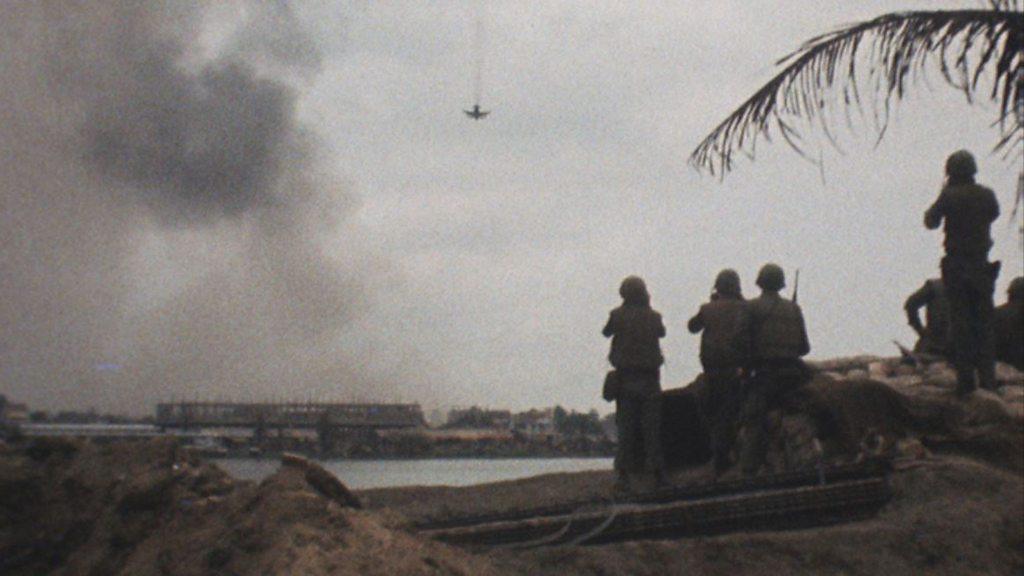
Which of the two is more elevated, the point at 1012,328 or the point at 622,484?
the point at 1012,328

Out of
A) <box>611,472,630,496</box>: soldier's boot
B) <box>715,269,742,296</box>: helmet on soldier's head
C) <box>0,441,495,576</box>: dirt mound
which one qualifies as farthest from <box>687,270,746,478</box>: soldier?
<box>0,441,495,576</box>: dirt mound

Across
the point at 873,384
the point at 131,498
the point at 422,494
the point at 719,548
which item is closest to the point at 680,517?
the point at 719,548

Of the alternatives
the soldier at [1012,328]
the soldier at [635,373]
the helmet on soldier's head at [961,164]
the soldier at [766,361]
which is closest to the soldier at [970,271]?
the helmet on soldier's head at [961,164]

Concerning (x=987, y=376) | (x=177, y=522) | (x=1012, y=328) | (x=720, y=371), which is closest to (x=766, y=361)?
(x=720, y=371)

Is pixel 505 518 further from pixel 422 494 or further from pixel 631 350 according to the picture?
pixel 422 494

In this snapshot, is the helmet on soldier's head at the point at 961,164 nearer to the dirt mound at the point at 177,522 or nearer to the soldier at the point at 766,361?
the soldier at the point at 766,361

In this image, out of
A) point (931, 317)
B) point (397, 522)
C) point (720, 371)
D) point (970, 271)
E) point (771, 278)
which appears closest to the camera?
point (397, 522)

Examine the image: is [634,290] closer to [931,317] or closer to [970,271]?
[970,271]
